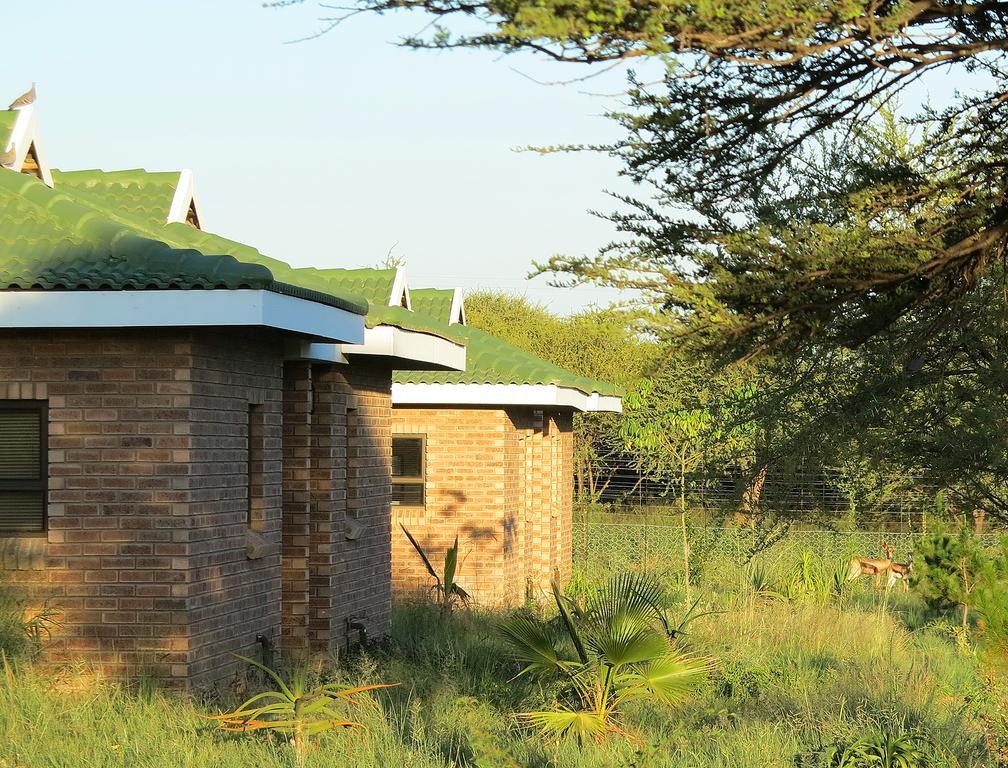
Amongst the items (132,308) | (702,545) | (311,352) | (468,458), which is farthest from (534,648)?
(702,545)

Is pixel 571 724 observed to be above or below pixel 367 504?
below

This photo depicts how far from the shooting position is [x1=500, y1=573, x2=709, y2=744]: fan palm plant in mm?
9844

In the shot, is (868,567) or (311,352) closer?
(311,352)

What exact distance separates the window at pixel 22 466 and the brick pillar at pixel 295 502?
11.2ft

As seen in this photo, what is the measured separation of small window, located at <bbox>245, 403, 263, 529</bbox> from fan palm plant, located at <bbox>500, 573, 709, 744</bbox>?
2503 mm

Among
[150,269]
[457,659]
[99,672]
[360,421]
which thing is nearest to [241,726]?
[99,672]

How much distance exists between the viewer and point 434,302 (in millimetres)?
22172

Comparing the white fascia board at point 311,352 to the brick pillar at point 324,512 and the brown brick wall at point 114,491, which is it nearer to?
the brick pillar at point 324,512

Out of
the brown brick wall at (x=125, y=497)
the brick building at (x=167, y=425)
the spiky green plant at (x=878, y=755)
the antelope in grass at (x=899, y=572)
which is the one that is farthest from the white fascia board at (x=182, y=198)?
the antelope in grass at (x=899, y=572)

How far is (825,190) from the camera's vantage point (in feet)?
26.0

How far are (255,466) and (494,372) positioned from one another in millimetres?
8376

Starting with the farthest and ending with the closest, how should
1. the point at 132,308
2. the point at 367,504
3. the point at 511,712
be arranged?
the point at 367,504
the point at 511,712
the point at 132,308

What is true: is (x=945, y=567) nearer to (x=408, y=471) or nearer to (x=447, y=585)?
(x=447, y=585)

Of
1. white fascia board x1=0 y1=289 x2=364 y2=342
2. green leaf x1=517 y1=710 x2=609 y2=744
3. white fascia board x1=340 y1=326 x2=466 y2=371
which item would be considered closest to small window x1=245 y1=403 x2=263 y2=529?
white fascia board x1=340 y1=326 x2=466 y2=371
